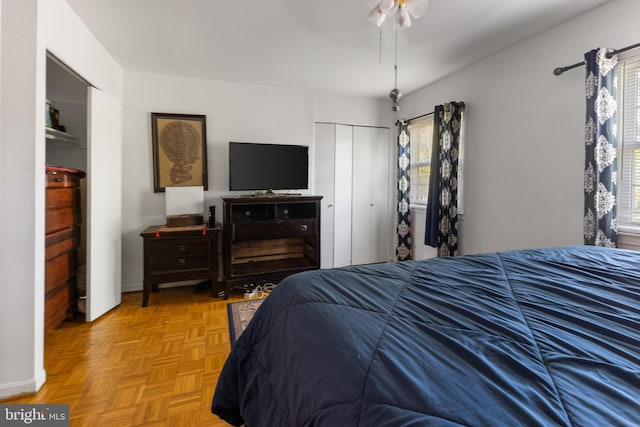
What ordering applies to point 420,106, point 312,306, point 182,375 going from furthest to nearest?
1. point 420,106
2. point 182,375
3. point 312,306

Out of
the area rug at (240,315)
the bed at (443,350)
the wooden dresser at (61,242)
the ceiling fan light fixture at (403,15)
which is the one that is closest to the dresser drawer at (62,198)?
the wooden dresser at (61,242)

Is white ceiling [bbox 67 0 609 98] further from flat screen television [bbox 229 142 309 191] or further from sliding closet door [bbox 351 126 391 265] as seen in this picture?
sliding closet door [bbox 351 126 391 265]

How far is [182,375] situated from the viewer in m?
1.79

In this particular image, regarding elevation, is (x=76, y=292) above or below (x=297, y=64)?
below

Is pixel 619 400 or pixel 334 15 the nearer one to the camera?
pixel 619 400

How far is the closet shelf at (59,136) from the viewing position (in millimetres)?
2619

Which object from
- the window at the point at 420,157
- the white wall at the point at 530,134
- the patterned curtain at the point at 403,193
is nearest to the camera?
the white wall at the point at 530,134

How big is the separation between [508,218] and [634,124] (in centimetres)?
106

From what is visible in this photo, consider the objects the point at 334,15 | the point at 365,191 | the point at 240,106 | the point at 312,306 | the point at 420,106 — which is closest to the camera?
the point at 312,306

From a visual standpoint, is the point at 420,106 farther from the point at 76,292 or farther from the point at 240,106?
the point at 76,292

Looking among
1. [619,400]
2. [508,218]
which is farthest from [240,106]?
[619,400]

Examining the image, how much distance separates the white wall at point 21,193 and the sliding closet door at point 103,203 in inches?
31.2

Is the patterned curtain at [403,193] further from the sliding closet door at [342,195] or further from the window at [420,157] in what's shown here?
the sliding closet door at [342,195]

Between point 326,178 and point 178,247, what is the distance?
A: 2.01 meters
